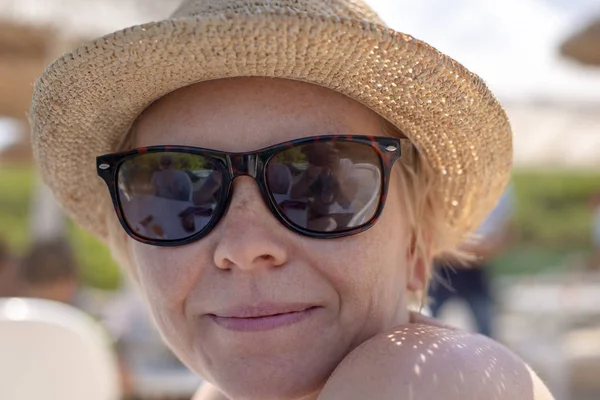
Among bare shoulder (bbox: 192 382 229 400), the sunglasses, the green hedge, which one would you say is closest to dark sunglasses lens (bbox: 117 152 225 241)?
the sunglasses

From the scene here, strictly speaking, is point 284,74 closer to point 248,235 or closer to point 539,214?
point 248,235

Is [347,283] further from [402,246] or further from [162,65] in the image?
[162,65]

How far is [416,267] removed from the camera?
1468 mm

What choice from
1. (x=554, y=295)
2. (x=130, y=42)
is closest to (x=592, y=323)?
(x=554, y=295)

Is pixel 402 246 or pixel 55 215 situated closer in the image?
pixel 402 246

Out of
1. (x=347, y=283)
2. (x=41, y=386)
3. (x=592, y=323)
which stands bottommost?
(x=592, y=323)

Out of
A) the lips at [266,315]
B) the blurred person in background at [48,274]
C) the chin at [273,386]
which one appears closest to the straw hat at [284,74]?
the lips at [266,315]

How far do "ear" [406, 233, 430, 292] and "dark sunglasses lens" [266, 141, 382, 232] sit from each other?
30 cm

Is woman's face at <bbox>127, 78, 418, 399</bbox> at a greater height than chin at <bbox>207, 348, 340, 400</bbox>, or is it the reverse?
woman's face at <bbox>127, 78, 418, 399</bbox>

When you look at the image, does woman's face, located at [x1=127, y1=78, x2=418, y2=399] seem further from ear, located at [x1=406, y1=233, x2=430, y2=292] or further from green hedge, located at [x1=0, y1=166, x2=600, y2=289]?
green hedge, located at [x1=0, y1=166, x2=600, y2=289]

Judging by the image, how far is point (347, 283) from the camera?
44.8 inches

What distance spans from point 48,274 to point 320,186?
4.05 meters

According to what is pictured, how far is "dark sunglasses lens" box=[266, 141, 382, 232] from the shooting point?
112cm

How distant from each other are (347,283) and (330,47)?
16.0 inches
